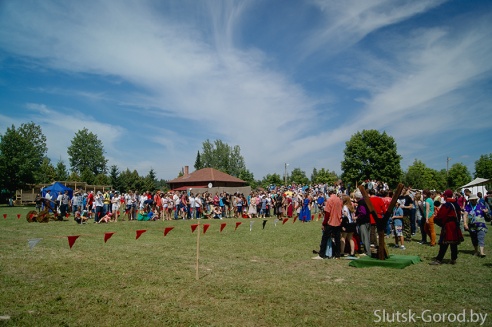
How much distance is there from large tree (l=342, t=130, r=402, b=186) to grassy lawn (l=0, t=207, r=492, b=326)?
51808mm

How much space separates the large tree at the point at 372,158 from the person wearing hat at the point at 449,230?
51237mm

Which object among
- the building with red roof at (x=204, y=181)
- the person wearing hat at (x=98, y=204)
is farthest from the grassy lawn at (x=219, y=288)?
the building with red roof at (x=204, y=181)

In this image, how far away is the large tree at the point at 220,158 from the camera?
97.9m

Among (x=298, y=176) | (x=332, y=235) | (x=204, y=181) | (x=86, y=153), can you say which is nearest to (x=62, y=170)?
(x=86, y=153)

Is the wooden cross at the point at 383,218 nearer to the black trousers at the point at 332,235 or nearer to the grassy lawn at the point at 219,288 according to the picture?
the grassy lawn at the point at 219,288

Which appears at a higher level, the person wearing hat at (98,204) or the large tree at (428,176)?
the large tree at (428,176)

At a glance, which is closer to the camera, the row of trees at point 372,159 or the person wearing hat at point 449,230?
the person wearing hat at point 449,230

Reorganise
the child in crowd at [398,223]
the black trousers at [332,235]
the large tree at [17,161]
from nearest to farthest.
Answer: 1. the black trousers at [332,235]
2. the child in crowd at [398,223]
3. the large tree at [17,161]

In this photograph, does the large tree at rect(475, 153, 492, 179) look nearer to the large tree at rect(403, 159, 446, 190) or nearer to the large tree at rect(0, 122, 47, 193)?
the large tree at rect(403, 159, 446, 190)

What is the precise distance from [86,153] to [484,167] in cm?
10382

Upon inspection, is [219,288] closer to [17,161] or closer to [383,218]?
[383,218]

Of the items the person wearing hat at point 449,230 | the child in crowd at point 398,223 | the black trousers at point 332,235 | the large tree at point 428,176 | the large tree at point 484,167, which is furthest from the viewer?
the large tree at point 428,176

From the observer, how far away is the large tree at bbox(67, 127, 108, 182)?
9425cm

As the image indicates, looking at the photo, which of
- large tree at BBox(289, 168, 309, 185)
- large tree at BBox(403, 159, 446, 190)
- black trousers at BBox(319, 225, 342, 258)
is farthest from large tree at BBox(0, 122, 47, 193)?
large tree at BBox(403, 159, 446, 190)
